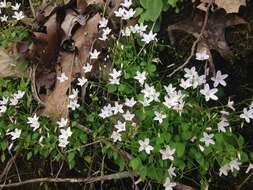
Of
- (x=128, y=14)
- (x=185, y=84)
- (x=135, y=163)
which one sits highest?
(x=128, y=14)

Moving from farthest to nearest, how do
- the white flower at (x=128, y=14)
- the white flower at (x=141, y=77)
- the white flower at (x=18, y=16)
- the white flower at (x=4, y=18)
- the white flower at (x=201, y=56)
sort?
1. the white flower at (x=4, y=18)
2. the white flower at (x=18, y=16)
3. the white flower at (x=128, y=14)
4. the white flower at (x=141, y=77)
5. the white flower at (x=201, y=56)

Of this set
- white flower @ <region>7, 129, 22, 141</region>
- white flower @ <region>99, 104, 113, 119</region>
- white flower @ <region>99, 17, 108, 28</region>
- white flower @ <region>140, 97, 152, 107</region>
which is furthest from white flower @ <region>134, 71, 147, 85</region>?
white flower @ <region>7, 129, 22, 141</region>

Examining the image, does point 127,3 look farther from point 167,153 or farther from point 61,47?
point 167,153

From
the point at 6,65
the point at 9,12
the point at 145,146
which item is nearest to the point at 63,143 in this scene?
the point at 145,146

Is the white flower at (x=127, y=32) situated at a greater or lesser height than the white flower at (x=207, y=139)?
greater

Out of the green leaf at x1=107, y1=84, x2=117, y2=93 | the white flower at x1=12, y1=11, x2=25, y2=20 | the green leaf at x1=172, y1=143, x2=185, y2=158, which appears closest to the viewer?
the green leaf at x1=172, y1=143, x2=185, y2=158

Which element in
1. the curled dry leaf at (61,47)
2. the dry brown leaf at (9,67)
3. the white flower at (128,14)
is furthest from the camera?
the dry brown leaf at (9,67)

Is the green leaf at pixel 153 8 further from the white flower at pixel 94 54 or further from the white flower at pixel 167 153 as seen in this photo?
the white flower at pixel 167 153

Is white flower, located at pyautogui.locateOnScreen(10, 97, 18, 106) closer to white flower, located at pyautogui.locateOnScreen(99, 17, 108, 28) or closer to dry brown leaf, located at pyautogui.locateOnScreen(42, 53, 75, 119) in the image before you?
dry brown leaf, located at pyautogui.locateOnScreen(42, 53, 75, 119)

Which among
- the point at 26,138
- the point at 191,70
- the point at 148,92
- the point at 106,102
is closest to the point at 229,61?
the point at 191,70

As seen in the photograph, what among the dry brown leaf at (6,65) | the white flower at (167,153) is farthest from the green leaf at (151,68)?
the dry brown leaf at (6,65)

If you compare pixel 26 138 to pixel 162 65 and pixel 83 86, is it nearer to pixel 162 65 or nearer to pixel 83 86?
pixel 83 86
